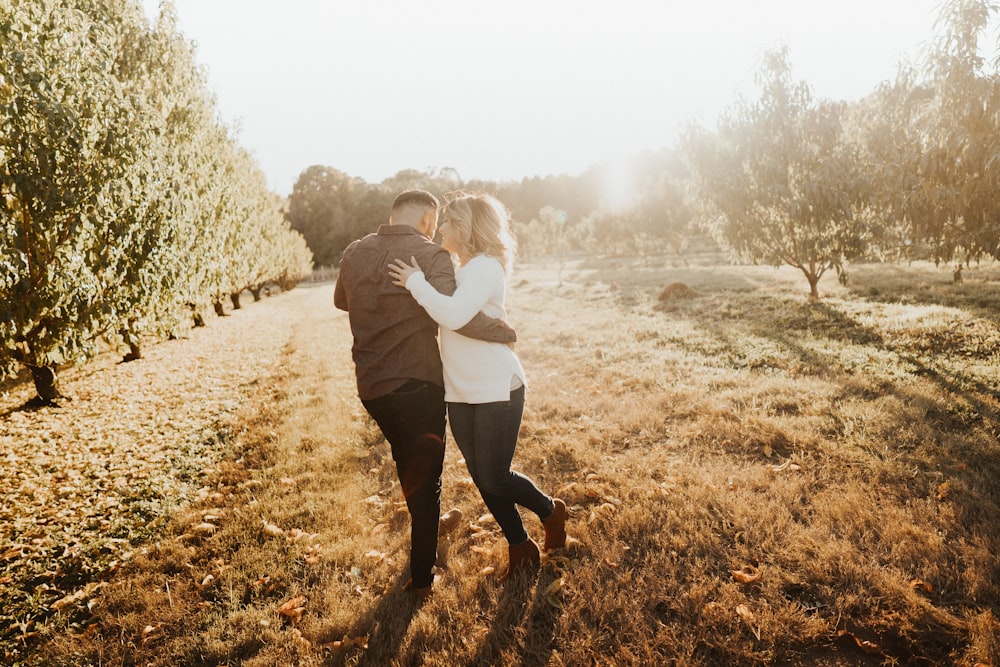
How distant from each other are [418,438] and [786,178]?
15.1 metres

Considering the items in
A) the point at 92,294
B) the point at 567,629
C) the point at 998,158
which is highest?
the point at 998,158

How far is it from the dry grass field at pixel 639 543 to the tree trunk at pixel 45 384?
177 inches

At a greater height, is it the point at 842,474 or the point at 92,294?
the point at 92,294

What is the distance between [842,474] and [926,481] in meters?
0.61

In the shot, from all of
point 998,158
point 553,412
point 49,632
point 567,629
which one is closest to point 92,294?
point 49,632

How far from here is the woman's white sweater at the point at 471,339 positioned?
2850 millimetres

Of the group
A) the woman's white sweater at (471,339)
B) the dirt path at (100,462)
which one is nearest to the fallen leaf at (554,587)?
the woman's white sweater at (471,339)

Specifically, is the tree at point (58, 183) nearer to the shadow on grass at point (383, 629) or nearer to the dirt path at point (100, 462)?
the dirt path at point (100, 462)

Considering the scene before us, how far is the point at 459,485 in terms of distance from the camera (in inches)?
199

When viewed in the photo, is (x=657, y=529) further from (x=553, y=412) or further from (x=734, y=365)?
(x=734, y=365)

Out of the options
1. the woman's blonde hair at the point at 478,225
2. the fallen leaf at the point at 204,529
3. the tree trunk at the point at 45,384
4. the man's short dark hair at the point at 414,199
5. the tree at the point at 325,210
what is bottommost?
the fallen leaf at the point at 204,529

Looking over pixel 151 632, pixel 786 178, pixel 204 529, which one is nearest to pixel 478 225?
pixel 151 632

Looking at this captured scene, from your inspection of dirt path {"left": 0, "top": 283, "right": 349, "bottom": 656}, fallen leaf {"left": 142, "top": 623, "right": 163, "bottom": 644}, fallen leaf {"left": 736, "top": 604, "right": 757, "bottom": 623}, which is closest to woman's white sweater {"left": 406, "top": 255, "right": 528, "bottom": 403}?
fallen leaf {"left": 736, "top": 604, "right": 757, "bottom": 623}

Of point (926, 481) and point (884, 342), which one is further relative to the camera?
point (884, 342)
